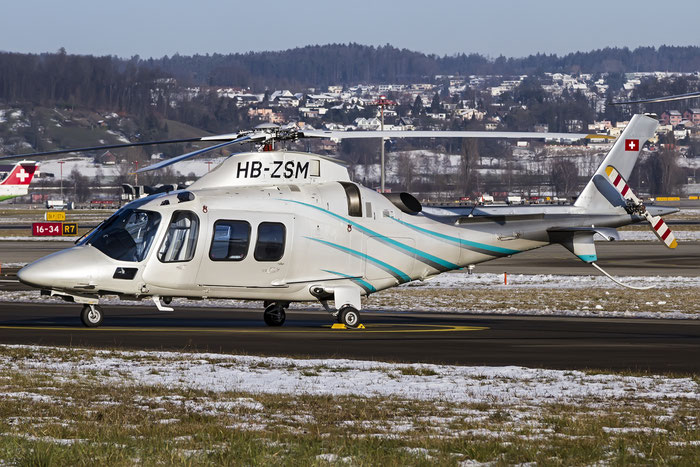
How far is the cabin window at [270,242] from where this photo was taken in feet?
70.9

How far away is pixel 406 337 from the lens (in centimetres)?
2033

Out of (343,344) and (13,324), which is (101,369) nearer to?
(343,344)

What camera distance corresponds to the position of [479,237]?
2450 cm

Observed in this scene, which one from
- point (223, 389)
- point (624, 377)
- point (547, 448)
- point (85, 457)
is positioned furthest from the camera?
point (624, 377)

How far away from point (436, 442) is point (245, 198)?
12.7 metres

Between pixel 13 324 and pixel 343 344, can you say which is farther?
pixel 13 324

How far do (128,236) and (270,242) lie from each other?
281 centimetres

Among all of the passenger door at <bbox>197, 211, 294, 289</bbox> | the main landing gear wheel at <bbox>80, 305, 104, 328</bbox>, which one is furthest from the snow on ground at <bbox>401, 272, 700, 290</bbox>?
the main landing gear wheel at <bbox>80, 305, 104, 328</bbox>

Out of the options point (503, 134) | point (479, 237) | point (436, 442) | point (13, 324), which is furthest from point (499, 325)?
point (436, 442)

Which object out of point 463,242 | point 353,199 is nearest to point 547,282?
point 463,242

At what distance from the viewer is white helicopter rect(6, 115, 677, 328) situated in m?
20.6

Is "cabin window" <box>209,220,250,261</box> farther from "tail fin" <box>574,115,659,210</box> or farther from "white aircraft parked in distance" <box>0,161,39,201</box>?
"white aircraft parked in distance" <box>0,161,39,201</box>

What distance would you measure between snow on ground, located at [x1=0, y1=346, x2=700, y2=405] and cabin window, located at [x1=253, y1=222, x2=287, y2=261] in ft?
16.5

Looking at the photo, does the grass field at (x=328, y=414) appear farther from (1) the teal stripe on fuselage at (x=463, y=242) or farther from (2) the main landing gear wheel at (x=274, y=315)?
(1) the teal stripe on fuselage at (x=463, y=242)
